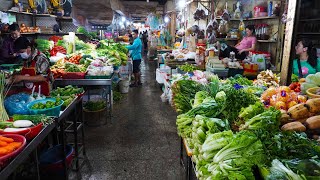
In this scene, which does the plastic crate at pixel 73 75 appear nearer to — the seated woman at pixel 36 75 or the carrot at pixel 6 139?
the seated woman at pixel 36 75

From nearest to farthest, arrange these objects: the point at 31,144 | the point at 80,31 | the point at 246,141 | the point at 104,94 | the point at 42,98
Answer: the point at 246,141
the point at 31,144
the point at 42,98
the point at 104,94
the point at 80,31

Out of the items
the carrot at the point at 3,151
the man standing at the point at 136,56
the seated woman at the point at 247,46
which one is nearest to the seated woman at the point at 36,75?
the carrot at the point at 3,151

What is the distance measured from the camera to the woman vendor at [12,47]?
6.87 m

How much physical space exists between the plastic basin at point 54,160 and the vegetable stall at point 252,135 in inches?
67.9

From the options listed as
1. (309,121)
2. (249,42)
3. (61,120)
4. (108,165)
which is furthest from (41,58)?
(249,42)

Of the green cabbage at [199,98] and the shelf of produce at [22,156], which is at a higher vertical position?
the green cabbage at [199,98]

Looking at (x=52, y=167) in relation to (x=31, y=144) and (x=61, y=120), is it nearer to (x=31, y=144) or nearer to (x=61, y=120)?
(x=61, y=120)

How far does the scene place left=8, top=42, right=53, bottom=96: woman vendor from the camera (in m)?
3.93

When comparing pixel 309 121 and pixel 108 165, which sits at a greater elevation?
pixel 309 121

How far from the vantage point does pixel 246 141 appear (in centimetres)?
185

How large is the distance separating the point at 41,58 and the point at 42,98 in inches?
41.1

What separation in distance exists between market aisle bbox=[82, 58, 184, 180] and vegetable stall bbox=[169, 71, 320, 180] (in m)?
1.20

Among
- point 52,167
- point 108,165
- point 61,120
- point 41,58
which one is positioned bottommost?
point 108,165

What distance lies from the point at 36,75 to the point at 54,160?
1392 mm
